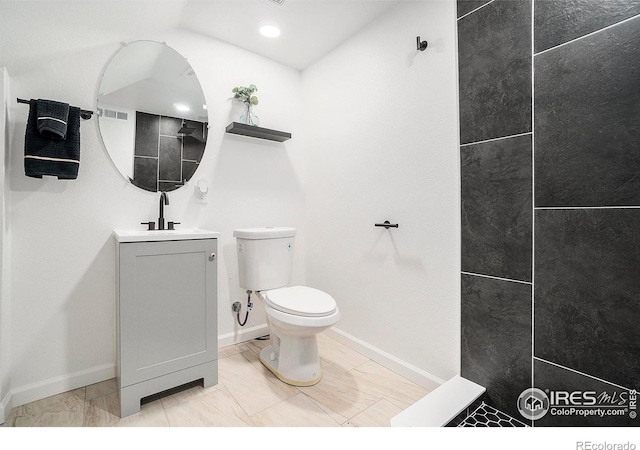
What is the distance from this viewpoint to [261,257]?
6.37 feet

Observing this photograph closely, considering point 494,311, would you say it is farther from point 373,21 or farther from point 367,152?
point 373,21

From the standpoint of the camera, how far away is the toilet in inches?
62.2

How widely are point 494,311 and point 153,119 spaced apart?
2253 mm

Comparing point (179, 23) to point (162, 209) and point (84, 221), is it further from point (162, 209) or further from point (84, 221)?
point (84, 221)

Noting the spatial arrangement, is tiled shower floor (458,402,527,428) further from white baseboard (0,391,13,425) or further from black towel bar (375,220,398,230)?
white baseboard (0,391,13,425)

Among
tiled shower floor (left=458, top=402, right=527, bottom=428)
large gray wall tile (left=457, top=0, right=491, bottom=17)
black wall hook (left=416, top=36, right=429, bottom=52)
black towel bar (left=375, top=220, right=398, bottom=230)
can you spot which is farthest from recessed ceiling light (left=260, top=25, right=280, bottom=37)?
tiled shower floor (left=458, top=402, right=527, bottom=428)

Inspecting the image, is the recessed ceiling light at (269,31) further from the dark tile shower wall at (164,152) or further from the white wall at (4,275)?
the white wall at (4,275)

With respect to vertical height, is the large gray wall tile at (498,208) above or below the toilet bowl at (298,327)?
above

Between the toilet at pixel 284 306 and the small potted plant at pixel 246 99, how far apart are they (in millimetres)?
903

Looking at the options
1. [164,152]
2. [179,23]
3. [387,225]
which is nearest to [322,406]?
[387,225]

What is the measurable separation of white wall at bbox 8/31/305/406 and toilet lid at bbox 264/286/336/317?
2.00ft

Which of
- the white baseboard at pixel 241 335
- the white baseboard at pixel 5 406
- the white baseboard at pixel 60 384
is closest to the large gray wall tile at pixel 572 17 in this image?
the white baseboard at pixel 241 335

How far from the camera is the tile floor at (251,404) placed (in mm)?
1396

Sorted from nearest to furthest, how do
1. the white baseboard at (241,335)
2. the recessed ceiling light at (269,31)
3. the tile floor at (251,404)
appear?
1. the tile floor at (251,404)
2. the recessed ceiling light at (269,31)
3. the white baseboard at (241,335)
